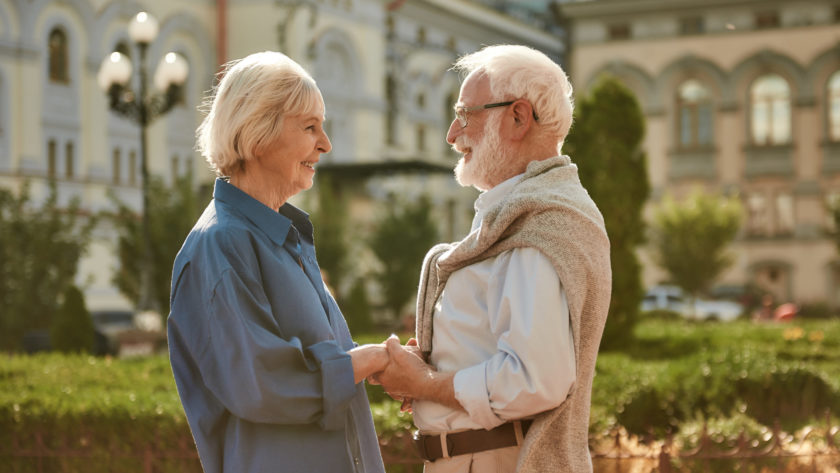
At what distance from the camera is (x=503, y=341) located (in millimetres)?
2477

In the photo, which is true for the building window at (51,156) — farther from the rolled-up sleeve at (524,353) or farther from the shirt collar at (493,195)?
the rolled-up sleeve at (524,353)

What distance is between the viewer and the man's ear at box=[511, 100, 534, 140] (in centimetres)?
269

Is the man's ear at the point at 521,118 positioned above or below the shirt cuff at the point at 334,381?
above

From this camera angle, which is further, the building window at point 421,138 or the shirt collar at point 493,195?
the building window at point 421,138

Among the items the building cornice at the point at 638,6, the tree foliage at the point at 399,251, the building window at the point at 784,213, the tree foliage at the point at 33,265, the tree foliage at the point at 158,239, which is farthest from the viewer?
the building cornice at the point at 638,6

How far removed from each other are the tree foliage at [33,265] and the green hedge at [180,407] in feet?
26.7

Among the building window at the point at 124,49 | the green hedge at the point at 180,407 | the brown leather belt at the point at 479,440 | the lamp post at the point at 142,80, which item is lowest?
the green hedge at the point at 180,407

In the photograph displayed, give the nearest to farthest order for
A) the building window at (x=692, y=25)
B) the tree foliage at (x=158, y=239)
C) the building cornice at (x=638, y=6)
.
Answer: the tree foliage at (x=158, y=239), the building cornice at (x=638, y=6), the building window at (x=692, y=25)

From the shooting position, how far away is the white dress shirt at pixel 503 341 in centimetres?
243

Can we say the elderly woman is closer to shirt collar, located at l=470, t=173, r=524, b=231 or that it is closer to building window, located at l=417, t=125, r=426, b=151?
shirt collar, located at l=470, t=173, r=524, b=231

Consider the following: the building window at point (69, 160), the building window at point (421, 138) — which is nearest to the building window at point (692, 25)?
the building window at point (421, 138)

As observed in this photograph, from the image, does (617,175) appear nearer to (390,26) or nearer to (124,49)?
(124,49)

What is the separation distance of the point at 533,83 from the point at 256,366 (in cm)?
101

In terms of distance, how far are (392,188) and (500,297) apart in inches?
1294
